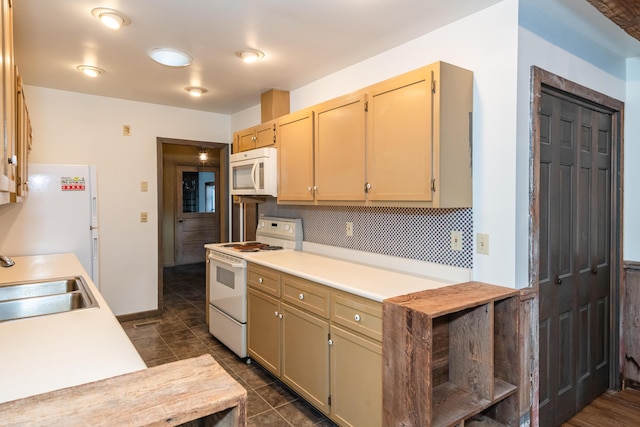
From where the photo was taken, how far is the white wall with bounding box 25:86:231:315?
3709 mm

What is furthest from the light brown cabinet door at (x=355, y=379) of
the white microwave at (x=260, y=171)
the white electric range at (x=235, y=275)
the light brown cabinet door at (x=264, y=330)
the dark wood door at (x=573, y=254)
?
the white microwave at (x=260, y=171)

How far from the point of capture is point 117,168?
13.3ft

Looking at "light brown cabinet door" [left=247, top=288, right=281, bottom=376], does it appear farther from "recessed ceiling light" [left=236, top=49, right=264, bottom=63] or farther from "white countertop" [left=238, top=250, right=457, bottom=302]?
"recessed ceiling light" [left=236, top=49, right=264, bottom=63]

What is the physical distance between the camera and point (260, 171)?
327 cm

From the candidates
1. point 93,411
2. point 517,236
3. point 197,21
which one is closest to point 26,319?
point 93,411

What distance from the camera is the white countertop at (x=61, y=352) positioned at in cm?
104

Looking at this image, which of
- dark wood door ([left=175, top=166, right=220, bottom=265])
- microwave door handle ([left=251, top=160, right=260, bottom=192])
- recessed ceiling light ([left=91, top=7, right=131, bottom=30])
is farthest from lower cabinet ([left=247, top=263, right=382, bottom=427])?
dark wood door ([left=175, top=166, right=220, bottom=265])

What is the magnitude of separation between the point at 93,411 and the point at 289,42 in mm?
2341

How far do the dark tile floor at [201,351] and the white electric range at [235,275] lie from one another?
142 millimetres

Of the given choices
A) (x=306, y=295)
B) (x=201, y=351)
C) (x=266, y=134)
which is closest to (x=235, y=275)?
(x=201, y=351)

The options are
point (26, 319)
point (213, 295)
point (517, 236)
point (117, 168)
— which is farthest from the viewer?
point (117, 168)

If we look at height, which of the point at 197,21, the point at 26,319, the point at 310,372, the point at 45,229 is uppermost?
the point at 197,21

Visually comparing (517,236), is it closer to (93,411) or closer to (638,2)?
(638,2)

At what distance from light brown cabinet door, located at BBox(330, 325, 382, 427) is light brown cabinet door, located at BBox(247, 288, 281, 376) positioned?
2.09 ft
